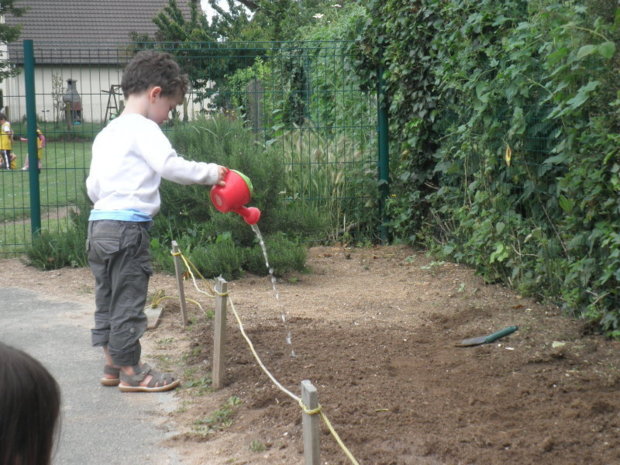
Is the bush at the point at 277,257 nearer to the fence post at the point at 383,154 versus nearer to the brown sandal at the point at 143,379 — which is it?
the fence post at the point at 383,154

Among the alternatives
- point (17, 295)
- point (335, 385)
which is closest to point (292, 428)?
point (335, 385)

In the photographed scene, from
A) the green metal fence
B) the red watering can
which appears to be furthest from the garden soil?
the green metal fence

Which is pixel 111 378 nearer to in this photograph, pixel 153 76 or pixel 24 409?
pixel 153 76

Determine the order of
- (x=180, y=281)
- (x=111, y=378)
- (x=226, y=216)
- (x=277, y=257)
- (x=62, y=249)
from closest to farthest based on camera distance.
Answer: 1. (x=111, y=378)
2. (x=180, y=281)
3. (x=277, y=257)
4. (x=226, y=216)
5. (x=62, y=249)

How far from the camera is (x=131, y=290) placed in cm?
478

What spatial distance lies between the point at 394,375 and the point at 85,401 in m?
1.82

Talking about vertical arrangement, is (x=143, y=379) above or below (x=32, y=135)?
below

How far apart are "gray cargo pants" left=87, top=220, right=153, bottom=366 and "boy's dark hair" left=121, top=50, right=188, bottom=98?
794 millimetres

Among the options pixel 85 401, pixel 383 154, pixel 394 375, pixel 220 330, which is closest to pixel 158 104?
pixel 220 330

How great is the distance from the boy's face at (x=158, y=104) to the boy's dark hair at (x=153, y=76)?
26 mm

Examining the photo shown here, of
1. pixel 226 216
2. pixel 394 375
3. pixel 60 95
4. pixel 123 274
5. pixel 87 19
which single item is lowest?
pixel 394 375

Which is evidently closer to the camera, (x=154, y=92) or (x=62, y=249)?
(x=154, y=92)

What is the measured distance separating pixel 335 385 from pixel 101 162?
185 cm

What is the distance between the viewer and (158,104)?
484cm
